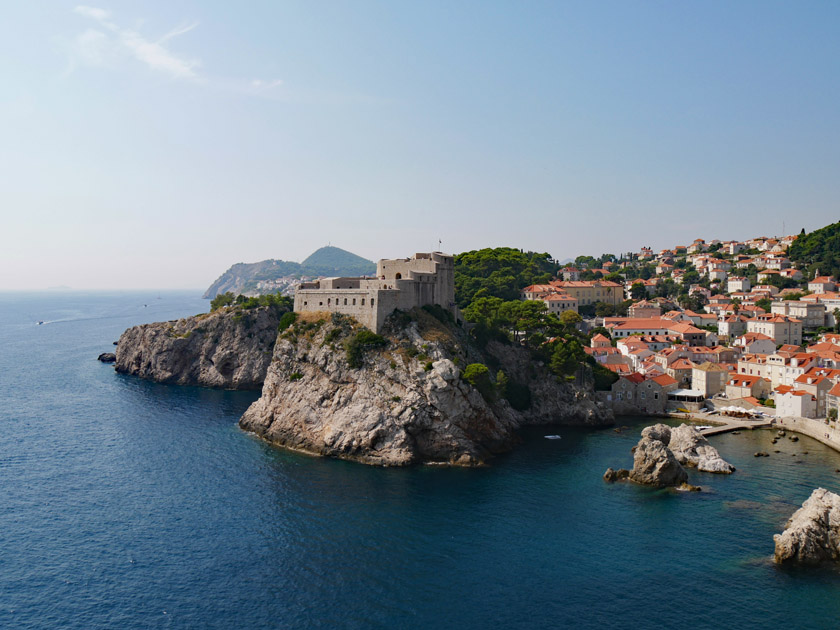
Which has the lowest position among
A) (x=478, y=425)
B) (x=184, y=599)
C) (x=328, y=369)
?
(x=184, y=599)

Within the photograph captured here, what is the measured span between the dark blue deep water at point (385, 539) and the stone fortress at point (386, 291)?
17.3 meters

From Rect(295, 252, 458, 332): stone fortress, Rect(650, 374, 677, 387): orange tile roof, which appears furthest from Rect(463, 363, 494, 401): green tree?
Rect(650, 374, 677, 387): orange tile roof

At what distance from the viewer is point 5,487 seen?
49062 millimetres

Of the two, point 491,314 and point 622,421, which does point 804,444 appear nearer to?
point 622,421

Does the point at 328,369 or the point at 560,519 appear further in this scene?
the point at 328,369

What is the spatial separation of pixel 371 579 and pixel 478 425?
2621 centimetres

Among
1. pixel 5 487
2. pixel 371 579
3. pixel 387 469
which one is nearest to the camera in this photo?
pixel 371 579

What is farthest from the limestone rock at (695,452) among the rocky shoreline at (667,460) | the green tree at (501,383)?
the green tree at (501,383)

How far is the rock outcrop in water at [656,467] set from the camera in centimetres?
5031

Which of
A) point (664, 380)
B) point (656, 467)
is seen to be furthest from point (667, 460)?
point (664, 380)

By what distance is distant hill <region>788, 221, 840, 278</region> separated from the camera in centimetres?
13350

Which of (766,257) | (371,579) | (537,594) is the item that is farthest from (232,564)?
(766,257)

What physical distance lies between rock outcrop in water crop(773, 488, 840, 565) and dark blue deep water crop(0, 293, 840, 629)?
46.2 inches

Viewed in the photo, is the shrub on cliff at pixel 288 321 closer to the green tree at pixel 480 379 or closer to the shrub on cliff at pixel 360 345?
the shrub on cliff at pixel 360 345
